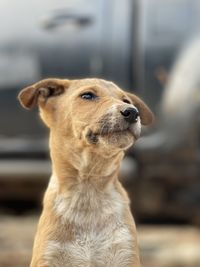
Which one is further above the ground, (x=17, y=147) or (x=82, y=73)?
(x=82, y=73)

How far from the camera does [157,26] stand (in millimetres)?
5805

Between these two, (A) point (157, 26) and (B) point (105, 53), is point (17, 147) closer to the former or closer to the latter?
(B) point (105, 53)

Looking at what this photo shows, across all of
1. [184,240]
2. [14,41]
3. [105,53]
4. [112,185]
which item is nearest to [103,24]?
[105,53]

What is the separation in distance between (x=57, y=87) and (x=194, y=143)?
2876 millimetres

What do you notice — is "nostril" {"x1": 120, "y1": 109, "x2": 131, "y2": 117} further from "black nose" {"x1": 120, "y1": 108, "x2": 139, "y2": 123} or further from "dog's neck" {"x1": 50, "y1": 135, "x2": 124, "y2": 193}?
"dog's neck" {"x1": 50, "y1": 135, "x2": 124, "y2": 193}

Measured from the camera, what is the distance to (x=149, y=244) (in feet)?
24.1

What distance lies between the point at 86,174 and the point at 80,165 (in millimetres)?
38

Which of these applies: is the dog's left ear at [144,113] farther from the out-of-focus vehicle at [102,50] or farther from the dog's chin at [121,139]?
the out-of-focus vehicle at [102,50]

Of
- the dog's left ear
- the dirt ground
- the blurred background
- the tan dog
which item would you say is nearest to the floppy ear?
the tan dog

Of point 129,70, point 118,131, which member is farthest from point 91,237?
point 129,70

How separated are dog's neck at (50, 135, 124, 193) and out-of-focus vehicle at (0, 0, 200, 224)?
2933mm

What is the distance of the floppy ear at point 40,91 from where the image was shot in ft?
8.80

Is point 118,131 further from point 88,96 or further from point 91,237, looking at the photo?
point 91,237

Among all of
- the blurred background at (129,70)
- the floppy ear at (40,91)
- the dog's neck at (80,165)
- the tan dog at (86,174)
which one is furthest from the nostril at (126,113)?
the blurred background at (129,70)
